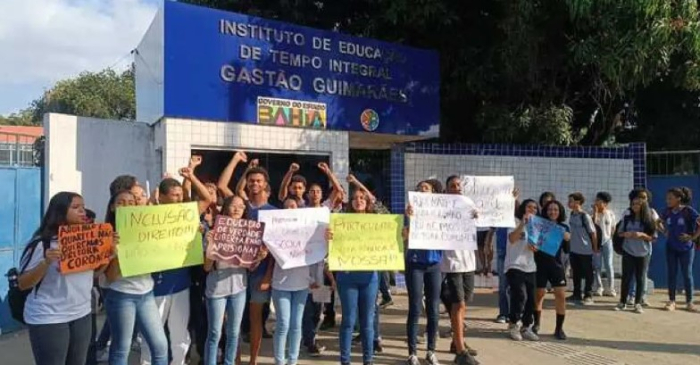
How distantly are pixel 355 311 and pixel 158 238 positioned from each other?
1.83 m

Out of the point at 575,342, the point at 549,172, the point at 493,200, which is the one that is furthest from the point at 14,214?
the point at 549,172

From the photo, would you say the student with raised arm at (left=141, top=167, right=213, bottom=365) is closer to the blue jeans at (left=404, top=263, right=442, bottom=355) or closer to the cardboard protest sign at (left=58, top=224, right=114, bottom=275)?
the cardboard protest sign at (left=58, top=224, right=114, bottom=275)

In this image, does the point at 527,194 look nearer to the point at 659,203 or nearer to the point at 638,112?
the point at 659,203

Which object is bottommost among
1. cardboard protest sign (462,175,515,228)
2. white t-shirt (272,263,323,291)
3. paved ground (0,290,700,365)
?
paved ground (0,290,700,365)

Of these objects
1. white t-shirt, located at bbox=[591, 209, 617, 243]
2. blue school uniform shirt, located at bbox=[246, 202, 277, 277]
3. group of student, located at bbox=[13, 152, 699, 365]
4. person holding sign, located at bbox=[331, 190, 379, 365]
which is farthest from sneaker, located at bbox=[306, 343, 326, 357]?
white t-shirt, located at bbox=[591, 209, 617, 243]

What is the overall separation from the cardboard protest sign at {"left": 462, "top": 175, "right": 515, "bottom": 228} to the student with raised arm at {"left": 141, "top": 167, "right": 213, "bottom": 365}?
3.22m

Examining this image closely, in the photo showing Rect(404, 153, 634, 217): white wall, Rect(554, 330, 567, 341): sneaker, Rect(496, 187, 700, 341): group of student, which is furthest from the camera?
Rect(404, 153, 634, 217): white wall

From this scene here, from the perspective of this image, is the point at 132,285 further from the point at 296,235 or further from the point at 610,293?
the point at 610,293

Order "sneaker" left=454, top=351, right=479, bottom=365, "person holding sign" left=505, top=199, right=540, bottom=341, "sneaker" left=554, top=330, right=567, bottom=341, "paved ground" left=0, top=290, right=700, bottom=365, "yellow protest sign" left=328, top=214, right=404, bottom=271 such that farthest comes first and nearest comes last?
"sneaker" left=554, top=330, right=567, bottom=341, "person holding sign" left=505, top=199, right=540, bottom=341, "paved ground" left=0, top=290, right=700, bottom=365, "sneaker" left=454, top=351, right=479, bottom=365, "yellow protest sign" left=328, top=214, right=404, bottom=271

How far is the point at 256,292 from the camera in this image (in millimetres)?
5320

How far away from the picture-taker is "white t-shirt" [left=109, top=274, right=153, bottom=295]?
439 centimetres

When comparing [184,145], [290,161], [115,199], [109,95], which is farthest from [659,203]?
[109,95]

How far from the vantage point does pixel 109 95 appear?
116ft

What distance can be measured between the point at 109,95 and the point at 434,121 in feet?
96.8
